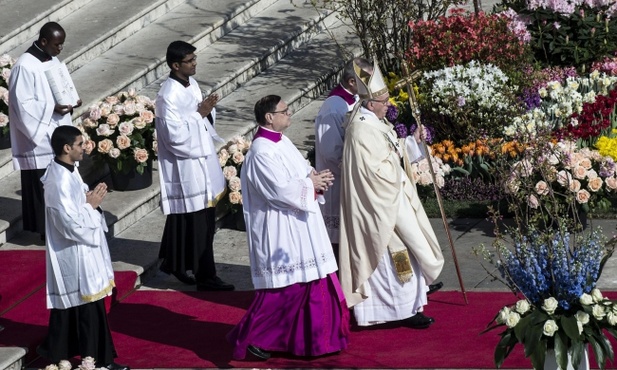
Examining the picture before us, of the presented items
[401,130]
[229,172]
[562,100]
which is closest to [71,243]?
[229,172]

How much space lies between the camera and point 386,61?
48.6 feet

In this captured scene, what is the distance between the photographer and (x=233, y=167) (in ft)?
39.7

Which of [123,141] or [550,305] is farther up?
[123,141]

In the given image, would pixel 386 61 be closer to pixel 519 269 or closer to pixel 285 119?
pixel 285 119

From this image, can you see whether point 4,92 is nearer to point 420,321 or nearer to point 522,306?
point 420,321

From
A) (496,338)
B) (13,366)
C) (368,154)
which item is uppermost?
(368,154)

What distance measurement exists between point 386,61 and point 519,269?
743 cm

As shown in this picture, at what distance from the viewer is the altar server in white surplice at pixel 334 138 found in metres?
10.1

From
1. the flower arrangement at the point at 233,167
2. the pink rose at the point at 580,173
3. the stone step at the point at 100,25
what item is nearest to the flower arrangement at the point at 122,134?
the flower arrangement at the point at 233,167

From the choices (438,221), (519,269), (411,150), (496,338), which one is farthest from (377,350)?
(438,221)

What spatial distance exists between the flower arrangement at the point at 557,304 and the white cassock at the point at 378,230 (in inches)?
84.5

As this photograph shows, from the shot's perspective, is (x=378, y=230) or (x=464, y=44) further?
(x=464, y=44)

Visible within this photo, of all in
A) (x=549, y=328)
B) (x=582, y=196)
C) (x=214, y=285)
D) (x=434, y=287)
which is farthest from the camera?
(x=582, y=196)

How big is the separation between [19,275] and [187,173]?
4.65 feet
